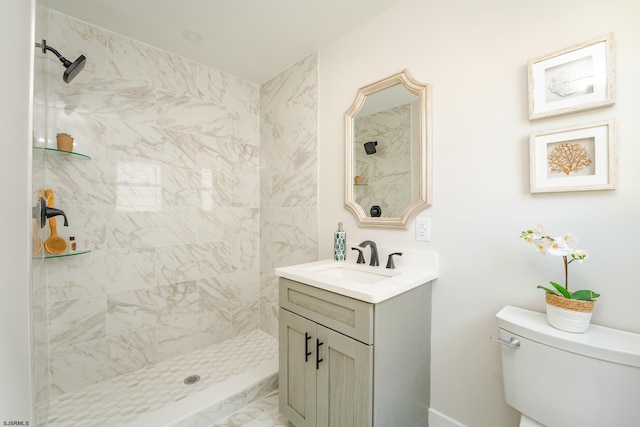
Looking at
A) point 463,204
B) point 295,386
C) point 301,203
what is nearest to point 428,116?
point 463,204

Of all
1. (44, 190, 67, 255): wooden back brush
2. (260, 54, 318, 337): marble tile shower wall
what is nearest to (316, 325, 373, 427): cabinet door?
(260, 54, 318, 337): marble tile shower wall

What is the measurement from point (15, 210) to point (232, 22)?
166cm

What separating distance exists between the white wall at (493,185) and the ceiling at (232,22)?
1.15ft

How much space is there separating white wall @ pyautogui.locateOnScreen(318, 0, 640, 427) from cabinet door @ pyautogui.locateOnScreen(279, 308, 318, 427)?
663mm

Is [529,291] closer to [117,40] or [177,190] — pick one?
[177,190]

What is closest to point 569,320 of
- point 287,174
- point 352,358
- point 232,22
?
point 352,358

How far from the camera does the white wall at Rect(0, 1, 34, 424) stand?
22.6 inches

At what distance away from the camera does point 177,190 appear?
6.78 ft

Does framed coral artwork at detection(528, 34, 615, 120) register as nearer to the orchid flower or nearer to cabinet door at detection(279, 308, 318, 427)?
the orchid flower

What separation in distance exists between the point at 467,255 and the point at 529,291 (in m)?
0.27

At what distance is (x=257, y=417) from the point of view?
61.5 inches

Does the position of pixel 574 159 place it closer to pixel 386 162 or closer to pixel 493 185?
pixel 493 185

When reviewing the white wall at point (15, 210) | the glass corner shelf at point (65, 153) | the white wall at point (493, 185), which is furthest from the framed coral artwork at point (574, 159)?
the glass corner shelf at point (65, 153)

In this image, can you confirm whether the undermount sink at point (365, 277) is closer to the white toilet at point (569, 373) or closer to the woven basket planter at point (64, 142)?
the white toilet at point (569, 373)
